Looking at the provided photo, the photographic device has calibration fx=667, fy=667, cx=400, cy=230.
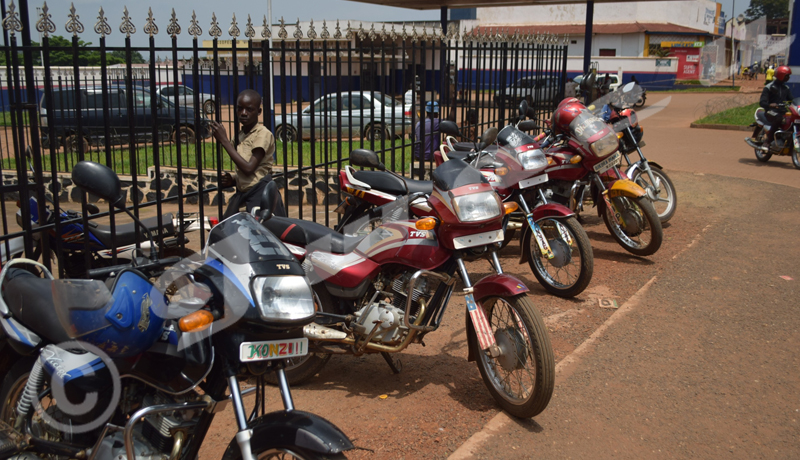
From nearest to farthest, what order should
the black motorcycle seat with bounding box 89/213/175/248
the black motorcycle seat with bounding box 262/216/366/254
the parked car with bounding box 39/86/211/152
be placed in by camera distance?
the black motorcycle seat with bounding box 262/216/366/254, the black motorcycle seat with bounding box 89/213/175/248, the parked car with bounding box 39/86/211/152

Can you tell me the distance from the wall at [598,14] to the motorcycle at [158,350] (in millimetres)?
45590

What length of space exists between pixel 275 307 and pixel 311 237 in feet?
5.70

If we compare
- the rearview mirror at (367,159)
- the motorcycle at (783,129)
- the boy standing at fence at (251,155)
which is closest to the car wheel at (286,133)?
the boy standing at fence at (251,155)

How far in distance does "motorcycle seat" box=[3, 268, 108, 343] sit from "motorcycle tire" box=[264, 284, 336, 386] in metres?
1.58

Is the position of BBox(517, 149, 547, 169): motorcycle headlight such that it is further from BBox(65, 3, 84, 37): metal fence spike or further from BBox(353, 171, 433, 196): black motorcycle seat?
BBox(65, 3, 84, 37): metal fence spike

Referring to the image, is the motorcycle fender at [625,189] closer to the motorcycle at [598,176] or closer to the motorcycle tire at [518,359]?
the motorcycle at [598,176]

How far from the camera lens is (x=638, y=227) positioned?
6.21 metres

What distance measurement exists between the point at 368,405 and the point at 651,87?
40.4 meters

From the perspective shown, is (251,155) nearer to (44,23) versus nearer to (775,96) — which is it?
(44,23)

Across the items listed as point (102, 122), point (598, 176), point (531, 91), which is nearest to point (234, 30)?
point (598, 176)

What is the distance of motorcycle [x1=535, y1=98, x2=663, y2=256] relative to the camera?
600 cm

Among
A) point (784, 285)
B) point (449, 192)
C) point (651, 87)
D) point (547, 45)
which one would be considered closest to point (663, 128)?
point (547, 45)

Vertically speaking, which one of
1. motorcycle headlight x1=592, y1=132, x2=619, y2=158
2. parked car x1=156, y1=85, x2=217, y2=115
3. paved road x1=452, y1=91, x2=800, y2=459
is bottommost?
paved road x1=452, y1=91, x2=800, y2=459

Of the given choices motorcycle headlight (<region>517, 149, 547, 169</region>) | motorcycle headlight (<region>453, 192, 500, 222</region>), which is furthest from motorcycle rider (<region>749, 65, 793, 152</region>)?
motorcycle headlight (<region>453, 192, 500, 222</region>)
